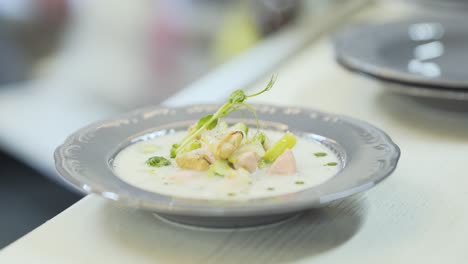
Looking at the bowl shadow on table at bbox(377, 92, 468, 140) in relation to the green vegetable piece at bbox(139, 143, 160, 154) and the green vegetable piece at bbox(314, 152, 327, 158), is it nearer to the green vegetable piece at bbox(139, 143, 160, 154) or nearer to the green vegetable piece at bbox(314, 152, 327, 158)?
the green vegetable piece at bbox(314, 152, 327, 158)

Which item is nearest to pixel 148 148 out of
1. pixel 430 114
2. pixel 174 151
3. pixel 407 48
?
pixel 174 151

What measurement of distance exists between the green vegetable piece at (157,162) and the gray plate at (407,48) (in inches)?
17.7

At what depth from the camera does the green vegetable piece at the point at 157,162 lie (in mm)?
875

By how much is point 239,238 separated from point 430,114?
1.87ft

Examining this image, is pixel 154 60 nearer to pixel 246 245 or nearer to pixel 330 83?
pixel 330 83

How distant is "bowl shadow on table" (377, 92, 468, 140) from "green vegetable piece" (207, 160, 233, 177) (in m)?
0.43

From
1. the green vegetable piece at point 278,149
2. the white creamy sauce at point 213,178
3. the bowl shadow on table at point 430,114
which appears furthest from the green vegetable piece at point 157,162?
the bowl shadow on table at point 430,114

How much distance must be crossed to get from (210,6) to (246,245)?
2.10 m

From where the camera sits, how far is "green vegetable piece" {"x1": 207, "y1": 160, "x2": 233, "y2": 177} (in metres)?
0.84

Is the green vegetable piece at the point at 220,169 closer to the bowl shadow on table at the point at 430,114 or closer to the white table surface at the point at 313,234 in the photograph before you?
the white table surface at the point at 313,234

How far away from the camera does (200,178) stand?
32.8 inches

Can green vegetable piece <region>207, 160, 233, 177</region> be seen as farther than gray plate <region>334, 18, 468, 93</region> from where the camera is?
No

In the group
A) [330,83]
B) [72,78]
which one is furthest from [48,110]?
[330,83]

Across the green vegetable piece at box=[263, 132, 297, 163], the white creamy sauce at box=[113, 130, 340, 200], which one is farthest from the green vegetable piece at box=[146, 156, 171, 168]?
the green vegetable piece at box=[263, 132, 297, 163]
